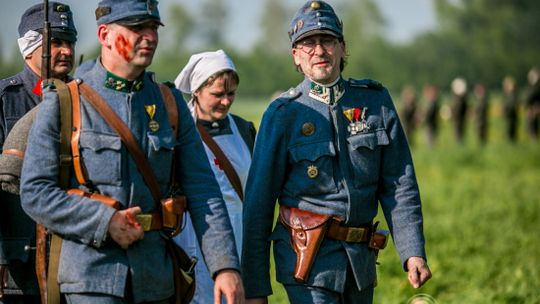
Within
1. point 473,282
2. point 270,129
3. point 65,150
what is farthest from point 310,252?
point 473,282

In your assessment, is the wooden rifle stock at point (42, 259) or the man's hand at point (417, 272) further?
Result: the man's hand at point (417, 272)

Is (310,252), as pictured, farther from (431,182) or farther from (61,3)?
(431,182)

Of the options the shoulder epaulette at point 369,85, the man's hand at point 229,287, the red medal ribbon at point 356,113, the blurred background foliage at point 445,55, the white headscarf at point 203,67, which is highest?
the blurred background foliage at point 445,55

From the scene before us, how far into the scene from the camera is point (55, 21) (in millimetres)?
6113

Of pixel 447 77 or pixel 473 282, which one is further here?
pixel 447 77

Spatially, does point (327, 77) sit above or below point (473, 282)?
above

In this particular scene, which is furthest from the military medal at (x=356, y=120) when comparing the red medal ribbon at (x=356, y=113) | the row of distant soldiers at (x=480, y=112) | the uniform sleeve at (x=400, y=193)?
the row of distant soldiers at (x=480, y=112)

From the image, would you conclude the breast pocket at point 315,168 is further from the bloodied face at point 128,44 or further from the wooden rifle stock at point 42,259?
the wooden rifle stock at point 42,259

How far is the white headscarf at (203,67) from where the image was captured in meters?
7.30

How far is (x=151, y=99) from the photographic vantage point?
503cm

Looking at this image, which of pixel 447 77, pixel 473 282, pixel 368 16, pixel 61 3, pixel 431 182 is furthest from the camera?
pixel 368 16

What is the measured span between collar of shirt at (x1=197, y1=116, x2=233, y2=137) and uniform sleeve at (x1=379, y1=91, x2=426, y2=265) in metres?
1.77

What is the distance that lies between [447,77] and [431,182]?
6712 cm

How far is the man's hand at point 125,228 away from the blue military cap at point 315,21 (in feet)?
5.13
